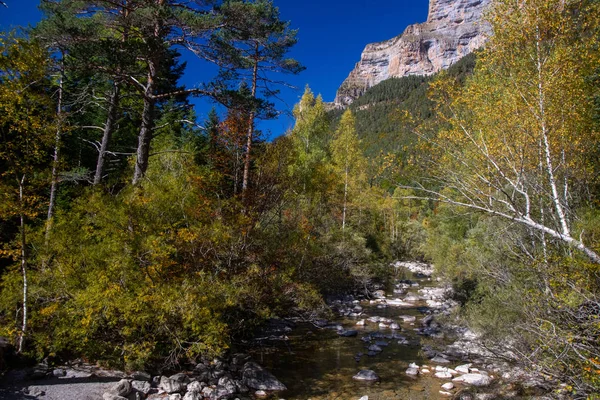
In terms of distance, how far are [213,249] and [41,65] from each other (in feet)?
17.5

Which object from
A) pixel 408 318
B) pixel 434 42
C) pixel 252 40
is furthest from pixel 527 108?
pixel 434 42

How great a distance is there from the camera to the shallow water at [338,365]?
866 cm

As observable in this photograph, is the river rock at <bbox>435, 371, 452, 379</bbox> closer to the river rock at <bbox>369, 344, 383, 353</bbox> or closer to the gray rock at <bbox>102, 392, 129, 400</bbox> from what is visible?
the river rock at <bbox>369, 344, 383, 353</bbox>

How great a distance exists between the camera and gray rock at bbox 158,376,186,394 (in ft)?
25.1

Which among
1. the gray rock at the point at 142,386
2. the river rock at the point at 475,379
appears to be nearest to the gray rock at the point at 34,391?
the gray rock at the point at 142,386

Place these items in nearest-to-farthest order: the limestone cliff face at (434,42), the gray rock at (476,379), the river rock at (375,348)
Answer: the gray rock at (476,379) → the river rock at (375,348) → the limestone cliff face at (434,42)

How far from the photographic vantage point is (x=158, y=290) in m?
7.81

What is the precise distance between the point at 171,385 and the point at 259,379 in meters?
2.08

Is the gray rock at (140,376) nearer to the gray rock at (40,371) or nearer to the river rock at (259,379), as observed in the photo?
the gray rock at (40,371)

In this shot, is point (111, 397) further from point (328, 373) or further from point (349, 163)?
point (349, 163)

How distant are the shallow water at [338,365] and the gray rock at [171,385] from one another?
219cm

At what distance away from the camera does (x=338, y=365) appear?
34.4ft

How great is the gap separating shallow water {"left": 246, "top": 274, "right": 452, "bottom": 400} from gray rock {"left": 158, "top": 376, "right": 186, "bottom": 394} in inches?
86.3

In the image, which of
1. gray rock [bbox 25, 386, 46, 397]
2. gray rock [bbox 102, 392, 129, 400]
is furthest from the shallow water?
gray rock [bbox 25, 386, 46, 397]
